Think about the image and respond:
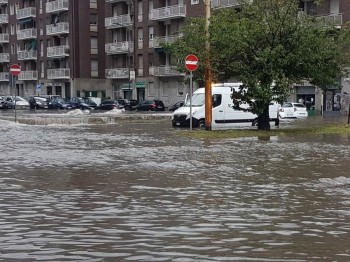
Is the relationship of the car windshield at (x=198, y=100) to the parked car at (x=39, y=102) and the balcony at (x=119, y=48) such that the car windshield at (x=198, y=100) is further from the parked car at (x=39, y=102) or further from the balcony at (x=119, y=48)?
the balcony at (x=119, y=48)

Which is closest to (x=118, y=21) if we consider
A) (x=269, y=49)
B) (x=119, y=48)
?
(x=119, y=48)

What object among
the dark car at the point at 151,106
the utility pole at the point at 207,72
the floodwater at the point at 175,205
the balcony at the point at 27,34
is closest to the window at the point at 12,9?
the balcony at the point at 27,34

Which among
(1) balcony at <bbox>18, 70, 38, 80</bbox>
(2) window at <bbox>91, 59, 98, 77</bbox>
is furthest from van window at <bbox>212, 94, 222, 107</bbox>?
(1) balcony at <bbox>18, 70, 38, 80</bbox>

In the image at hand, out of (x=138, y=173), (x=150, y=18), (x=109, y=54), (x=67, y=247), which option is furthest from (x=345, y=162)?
(x=109, y=54)

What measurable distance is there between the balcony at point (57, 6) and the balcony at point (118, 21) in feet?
32.2

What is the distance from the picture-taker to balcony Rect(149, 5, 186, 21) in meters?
65.1

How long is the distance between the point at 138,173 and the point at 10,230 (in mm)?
5107

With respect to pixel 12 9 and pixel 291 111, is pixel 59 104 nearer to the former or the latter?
pixel 291 111

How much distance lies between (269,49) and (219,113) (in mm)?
7540

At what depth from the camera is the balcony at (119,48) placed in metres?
73.2

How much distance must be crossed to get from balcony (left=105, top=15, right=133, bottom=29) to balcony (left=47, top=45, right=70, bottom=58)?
9557 millimetres

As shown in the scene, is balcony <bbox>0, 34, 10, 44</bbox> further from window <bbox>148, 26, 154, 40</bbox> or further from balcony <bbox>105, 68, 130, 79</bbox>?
window <bbox>148, 26, 154, 40</bbox>

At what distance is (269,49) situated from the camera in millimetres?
21641

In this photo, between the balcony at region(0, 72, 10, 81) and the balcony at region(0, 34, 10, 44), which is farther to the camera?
the balcony at region(0, 72, 10, 81)
